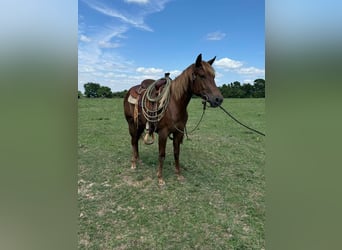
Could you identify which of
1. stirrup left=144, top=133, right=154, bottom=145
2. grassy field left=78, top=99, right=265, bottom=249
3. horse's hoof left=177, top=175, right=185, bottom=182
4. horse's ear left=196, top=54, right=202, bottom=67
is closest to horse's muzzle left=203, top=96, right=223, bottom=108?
grassy field left=78, top=99, right=265, bottom=249

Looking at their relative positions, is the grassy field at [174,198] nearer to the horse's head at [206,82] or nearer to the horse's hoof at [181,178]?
the horse's hoof at [181,178]

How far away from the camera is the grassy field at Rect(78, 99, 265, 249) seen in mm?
2145

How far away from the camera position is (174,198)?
2930 mm

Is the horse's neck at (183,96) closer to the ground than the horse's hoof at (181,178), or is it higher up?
higher up

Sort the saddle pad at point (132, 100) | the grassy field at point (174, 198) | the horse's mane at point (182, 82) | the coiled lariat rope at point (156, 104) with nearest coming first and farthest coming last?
the grassy field at point (174, 198)
the horse's mane at point (182, 82)
the coiled lariat rope at point (156, 104)
the saddle pad at point (132, 100)

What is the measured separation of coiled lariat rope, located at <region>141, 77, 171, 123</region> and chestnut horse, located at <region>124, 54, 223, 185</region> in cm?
5

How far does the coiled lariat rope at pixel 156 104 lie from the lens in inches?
125

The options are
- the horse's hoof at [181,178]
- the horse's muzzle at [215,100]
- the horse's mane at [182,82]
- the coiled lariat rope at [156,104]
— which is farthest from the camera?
the horse's hoof at [181,178]

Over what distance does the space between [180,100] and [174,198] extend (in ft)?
4.30

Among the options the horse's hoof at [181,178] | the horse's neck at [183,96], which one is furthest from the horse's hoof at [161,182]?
the horse's neck at [183,96]

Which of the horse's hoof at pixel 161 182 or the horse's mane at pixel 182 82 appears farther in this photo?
the horse's hoof at pixel 161 182
